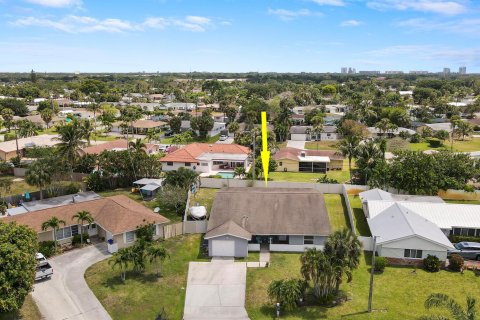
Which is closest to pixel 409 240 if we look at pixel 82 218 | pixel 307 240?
pixel 307 240

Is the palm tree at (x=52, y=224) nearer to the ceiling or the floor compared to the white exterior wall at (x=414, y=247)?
nearer to the ceiling

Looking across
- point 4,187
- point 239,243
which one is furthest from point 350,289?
point 4,187

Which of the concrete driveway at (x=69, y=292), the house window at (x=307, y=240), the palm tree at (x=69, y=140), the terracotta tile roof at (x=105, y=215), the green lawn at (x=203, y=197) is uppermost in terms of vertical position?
the palm tree at (x=69, y=140)

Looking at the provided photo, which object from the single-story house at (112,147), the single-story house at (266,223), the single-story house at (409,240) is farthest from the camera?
the single-story house at (112,147)

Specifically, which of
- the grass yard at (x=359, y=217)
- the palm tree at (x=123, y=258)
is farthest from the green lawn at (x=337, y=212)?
the palm tree at (x=123, y=258)

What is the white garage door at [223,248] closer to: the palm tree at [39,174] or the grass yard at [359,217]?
the grass yard at [359,217]

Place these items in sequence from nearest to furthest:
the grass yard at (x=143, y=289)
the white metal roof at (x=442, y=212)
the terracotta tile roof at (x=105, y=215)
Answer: the grass yard at (x=143, y=289)
the terracotta tile roof at (x=105, y=215)
the white metal roof at (x=442, y=212)

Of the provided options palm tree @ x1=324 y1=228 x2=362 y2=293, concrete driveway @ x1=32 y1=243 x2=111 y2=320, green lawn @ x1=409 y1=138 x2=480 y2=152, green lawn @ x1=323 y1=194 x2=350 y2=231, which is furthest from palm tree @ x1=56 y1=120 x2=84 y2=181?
green lawn @ x1=409 y1=138 x2=480 y2=152

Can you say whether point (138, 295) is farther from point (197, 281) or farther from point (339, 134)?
point (339, 134)
